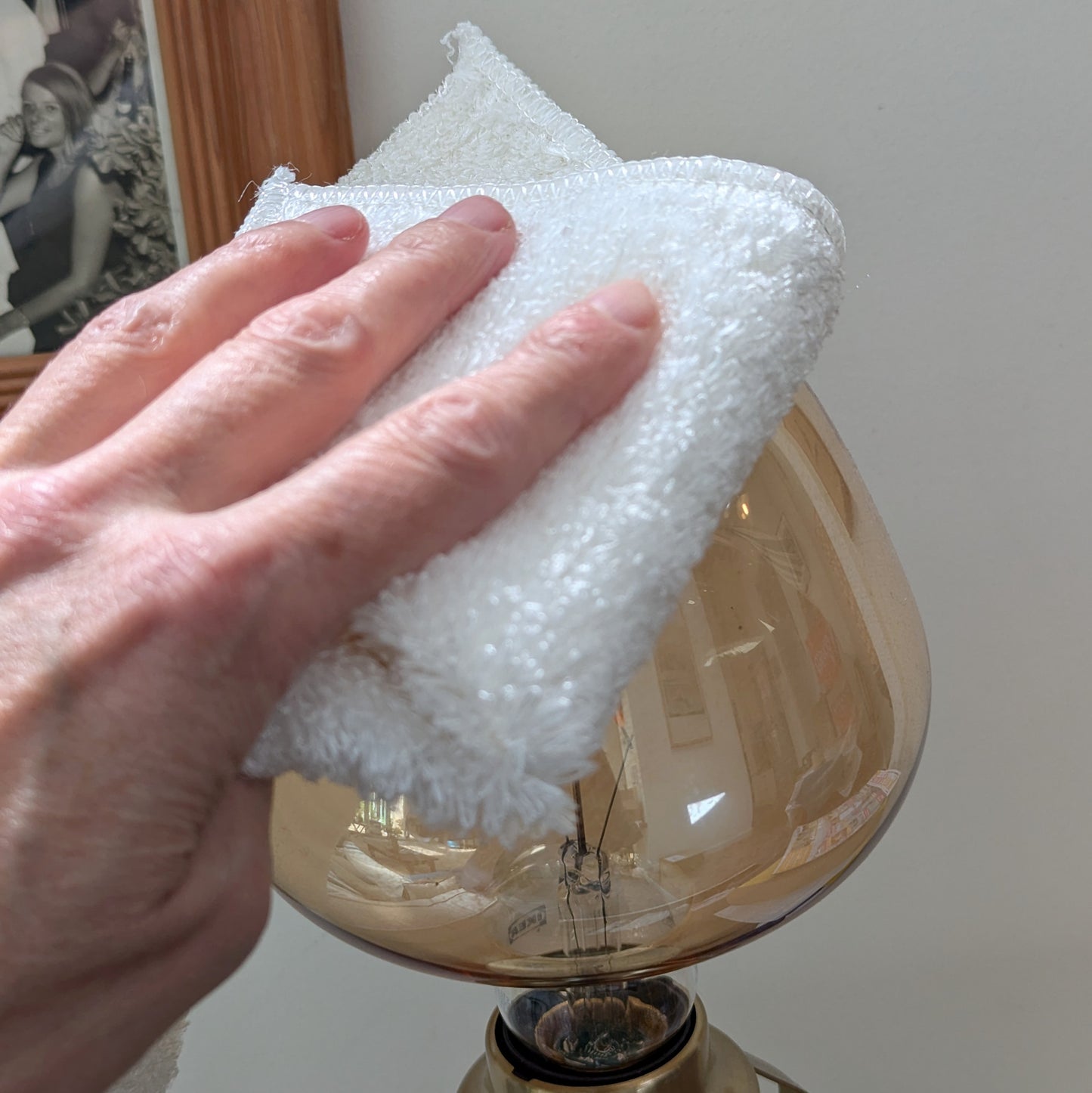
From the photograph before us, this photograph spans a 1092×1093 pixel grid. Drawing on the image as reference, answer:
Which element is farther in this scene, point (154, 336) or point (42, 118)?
point (42, 118)

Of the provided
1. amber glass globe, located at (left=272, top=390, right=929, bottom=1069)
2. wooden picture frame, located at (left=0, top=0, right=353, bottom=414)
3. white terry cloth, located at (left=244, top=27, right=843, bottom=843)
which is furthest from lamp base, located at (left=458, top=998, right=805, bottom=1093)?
wooden picture frame, located at (left=0, top=0, right=353, bottom=414)

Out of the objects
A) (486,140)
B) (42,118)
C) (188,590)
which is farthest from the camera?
(42,118)

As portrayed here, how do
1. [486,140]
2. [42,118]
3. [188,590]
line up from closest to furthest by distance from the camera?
[188,590] → [486,140] → [42,118]

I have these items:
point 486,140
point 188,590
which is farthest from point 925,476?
point 188,590

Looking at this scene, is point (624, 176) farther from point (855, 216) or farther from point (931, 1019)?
point (931, 1019)

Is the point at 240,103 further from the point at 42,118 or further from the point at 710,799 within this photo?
the point at 710,799

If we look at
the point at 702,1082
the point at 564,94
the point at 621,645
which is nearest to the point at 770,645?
the point at 621,645
